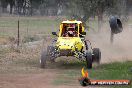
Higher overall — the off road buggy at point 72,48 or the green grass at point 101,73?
the off road buggy at point 72,48

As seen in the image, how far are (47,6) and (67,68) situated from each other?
3034 inches

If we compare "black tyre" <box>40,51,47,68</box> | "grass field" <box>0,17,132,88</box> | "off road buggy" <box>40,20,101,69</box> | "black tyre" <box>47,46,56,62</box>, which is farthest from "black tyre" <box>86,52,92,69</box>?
"black tyre" <box>40,51,47,68</box>

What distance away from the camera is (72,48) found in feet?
62.7

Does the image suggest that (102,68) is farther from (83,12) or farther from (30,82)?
(83,12)

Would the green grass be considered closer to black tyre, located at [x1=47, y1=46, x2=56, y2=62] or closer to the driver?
black tyre, located at [x1=47, y1=46, x2=56, y2=62]

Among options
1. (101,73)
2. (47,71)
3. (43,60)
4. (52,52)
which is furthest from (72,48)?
(101,73)

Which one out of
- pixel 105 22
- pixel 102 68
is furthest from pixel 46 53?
pixel 105 22

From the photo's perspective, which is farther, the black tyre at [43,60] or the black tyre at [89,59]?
the black tyre at [43,60]

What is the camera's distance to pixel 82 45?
19.7m

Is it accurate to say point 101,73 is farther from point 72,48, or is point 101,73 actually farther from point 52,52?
point 52,52

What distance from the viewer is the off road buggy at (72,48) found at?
1898 cm

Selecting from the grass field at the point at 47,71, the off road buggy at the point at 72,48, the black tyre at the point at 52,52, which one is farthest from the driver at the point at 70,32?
the grass field at the point at 47,71

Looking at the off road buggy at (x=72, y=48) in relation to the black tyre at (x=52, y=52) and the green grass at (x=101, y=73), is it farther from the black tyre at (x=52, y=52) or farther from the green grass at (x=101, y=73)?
the green grass at (x=101, y=73)

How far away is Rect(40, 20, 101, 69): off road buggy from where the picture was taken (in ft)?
62.3
